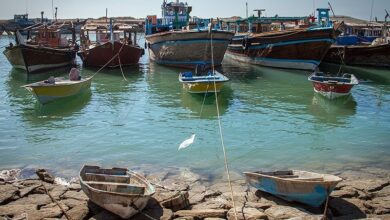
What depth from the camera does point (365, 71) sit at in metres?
26.3

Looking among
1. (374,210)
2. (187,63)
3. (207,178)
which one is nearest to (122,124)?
(207,178)

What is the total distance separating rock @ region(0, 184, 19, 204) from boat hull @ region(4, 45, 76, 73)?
17.3 metres

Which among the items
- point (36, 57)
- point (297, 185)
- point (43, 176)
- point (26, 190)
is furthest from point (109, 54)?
point (297, 185)

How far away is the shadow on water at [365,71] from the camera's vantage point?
23.0 metres

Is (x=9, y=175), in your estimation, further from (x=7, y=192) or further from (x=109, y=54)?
(x=109, y=54)

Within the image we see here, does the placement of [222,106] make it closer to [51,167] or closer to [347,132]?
[347,132]

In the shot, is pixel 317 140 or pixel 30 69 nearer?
pixel 317 140

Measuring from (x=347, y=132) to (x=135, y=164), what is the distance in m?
6.70

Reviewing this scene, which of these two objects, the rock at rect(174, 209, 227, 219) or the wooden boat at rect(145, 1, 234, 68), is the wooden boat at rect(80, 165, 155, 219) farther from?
the wooden boat at rect(145, 1, 234, 68)

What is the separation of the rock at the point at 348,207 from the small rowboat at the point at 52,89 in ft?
37.9

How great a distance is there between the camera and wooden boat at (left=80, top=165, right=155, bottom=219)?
612 centimetres

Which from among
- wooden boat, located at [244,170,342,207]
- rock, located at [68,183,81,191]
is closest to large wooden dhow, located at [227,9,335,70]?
wooden boat, located at [244,170,342,207]

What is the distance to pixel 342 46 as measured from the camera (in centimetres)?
2928

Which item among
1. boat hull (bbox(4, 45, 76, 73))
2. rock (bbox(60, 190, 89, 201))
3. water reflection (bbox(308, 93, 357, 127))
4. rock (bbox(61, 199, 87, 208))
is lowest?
rock (bbox(60, 190, 89, 201))
